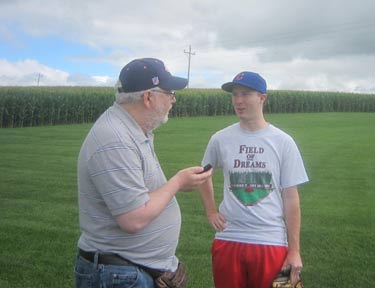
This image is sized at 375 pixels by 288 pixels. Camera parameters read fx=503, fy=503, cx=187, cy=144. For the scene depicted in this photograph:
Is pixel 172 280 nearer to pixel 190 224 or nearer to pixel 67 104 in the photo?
pixel 190 224

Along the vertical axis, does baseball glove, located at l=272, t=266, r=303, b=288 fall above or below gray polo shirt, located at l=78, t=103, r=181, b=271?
below

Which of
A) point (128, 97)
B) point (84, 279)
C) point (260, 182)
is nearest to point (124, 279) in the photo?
point (84, 279)

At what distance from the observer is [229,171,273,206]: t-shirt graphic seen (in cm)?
295

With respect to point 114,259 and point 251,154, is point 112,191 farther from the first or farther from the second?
point 251,154

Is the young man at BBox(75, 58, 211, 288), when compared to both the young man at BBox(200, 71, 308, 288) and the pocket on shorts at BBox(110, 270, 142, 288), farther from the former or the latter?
the young man at BBox(200, 71, 308, 288)

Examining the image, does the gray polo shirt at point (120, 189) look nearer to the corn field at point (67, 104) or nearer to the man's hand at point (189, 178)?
the man's hand at point (189, 178)

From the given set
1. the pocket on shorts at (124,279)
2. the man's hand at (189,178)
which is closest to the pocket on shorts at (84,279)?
the pocket on shorts at (124,279)

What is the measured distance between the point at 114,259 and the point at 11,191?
6967mm

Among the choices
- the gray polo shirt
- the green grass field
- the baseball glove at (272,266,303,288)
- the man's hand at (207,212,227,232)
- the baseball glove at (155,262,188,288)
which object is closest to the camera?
the gray polo shirt

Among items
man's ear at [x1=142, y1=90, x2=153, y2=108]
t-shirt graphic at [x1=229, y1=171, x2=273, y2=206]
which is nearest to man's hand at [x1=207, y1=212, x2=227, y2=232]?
t-shirt graphic at [x1=229, y1=171, x2=273, y2=206]

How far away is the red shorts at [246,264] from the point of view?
289cm

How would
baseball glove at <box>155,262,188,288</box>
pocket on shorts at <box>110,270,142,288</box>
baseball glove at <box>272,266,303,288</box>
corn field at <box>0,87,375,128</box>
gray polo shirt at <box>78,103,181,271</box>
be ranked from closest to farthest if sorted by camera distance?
gray polo shirt at <box>78,103,181,271</box> < pocket on shorts at <box>110,270,142,288</box> < baseball glove at <box>155,262,188,288</box> < baseball glove at <box>272,266,303,288</box> < corn field at <box>0,87,375,128</box>

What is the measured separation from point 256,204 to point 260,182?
0.43 ft

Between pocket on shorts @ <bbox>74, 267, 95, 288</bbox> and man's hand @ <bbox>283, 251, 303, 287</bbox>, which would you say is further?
man's hand @ <bbox>283, 251, 303, 287</bbox>
